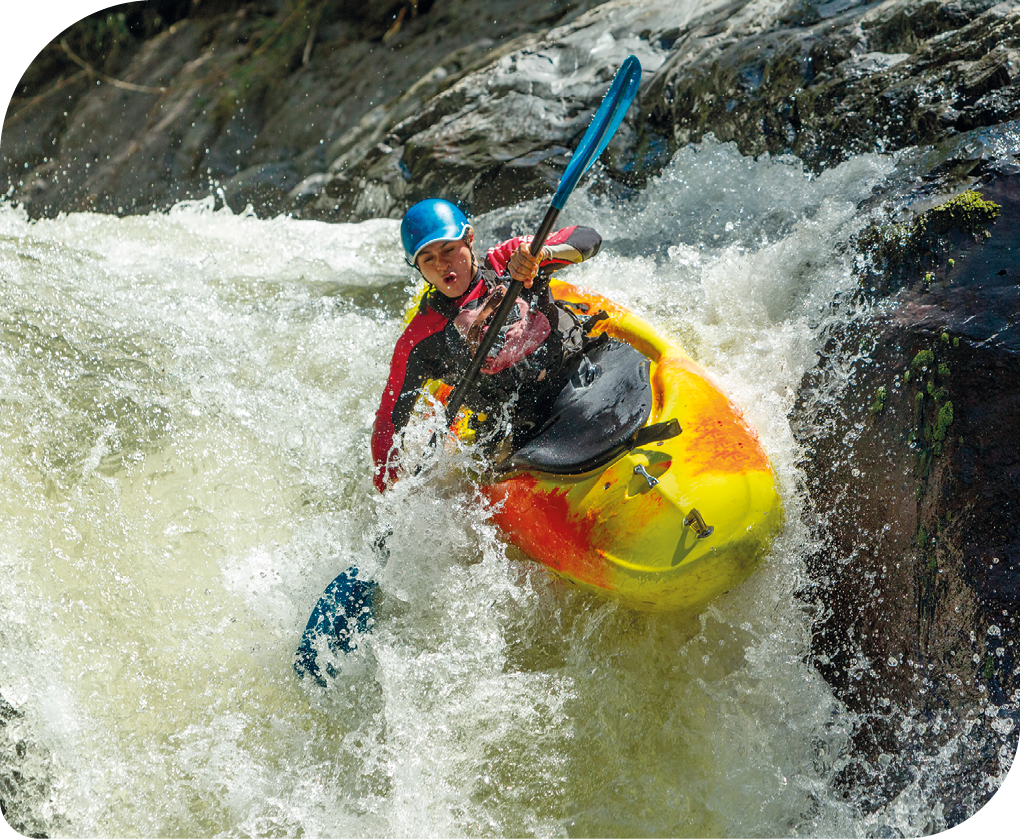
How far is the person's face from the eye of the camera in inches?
102

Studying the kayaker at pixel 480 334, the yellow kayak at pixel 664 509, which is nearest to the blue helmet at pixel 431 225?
the kayaker at pixel 480 334

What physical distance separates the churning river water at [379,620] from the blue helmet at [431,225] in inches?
34.1

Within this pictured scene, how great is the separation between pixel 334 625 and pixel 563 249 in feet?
5.19

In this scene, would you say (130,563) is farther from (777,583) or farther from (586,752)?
(777,583)

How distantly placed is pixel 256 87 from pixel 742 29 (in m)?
4.51

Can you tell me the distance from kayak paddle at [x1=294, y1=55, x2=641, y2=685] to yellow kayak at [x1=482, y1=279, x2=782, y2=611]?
0.48 meters

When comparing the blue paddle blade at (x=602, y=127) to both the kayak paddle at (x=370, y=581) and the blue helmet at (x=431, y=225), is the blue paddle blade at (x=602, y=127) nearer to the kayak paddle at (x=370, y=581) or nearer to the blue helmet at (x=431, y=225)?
the kayak paddle at (x=370, y=581)

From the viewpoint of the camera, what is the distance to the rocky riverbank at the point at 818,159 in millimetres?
2352

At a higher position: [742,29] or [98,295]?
[98,295]

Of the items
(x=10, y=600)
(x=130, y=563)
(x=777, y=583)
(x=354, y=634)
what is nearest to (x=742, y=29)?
(x=777, y=583)

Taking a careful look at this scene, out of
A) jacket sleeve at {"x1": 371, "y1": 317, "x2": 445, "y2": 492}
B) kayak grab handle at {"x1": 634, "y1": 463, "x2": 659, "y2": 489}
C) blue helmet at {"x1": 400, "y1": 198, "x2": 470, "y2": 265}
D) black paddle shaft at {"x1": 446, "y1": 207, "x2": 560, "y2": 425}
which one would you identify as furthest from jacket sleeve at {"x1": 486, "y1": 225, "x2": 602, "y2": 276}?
kayak grab handle at {"x1": 634, "y1": 463, "x2": 659, "y2": 489}

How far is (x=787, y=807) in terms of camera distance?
2.43m

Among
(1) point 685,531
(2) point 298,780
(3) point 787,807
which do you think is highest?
(1) point 685,531

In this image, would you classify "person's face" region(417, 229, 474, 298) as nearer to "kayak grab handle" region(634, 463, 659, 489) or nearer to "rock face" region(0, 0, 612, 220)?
"kayak grab handle" region(634, 463, 659, 489)
